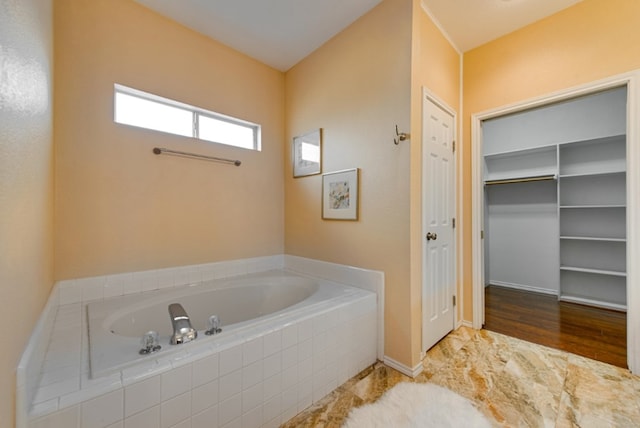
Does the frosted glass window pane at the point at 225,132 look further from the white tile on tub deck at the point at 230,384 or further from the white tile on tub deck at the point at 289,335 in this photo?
the white tile on tub deck at the point at 230,384

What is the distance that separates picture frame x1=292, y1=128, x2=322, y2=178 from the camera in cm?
242

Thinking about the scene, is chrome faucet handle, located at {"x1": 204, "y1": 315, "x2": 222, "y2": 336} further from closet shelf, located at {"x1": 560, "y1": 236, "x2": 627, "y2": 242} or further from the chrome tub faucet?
closet shelf, located at {"x1": 560, "y1": 236, "x2": 627, "y2": 242}

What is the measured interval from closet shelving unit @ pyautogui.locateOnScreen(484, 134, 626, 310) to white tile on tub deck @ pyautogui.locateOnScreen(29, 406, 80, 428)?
4.43 meters

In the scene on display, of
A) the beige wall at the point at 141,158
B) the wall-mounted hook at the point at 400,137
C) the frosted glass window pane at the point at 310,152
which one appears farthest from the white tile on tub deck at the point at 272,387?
the frosted glass window pane at the point at 310,152

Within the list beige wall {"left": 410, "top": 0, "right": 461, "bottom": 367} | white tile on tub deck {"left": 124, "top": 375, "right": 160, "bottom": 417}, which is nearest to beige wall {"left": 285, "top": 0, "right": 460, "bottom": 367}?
beige wall {"left": 410, "top": 0, "right": 461, "bottom": 367}

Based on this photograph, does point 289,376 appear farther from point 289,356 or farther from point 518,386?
point 518,386

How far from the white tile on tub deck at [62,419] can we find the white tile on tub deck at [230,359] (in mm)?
462

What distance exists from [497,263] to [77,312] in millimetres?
4710

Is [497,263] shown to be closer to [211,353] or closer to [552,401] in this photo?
[552,401]

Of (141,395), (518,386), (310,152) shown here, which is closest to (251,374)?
(141,395)

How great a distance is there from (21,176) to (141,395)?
2.97 feet

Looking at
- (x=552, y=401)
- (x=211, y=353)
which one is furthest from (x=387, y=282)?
(x=211, y=353)

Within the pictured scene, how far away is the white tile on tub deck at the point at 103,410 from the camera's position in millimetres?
819

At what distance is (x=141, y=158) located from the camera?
193 cm
